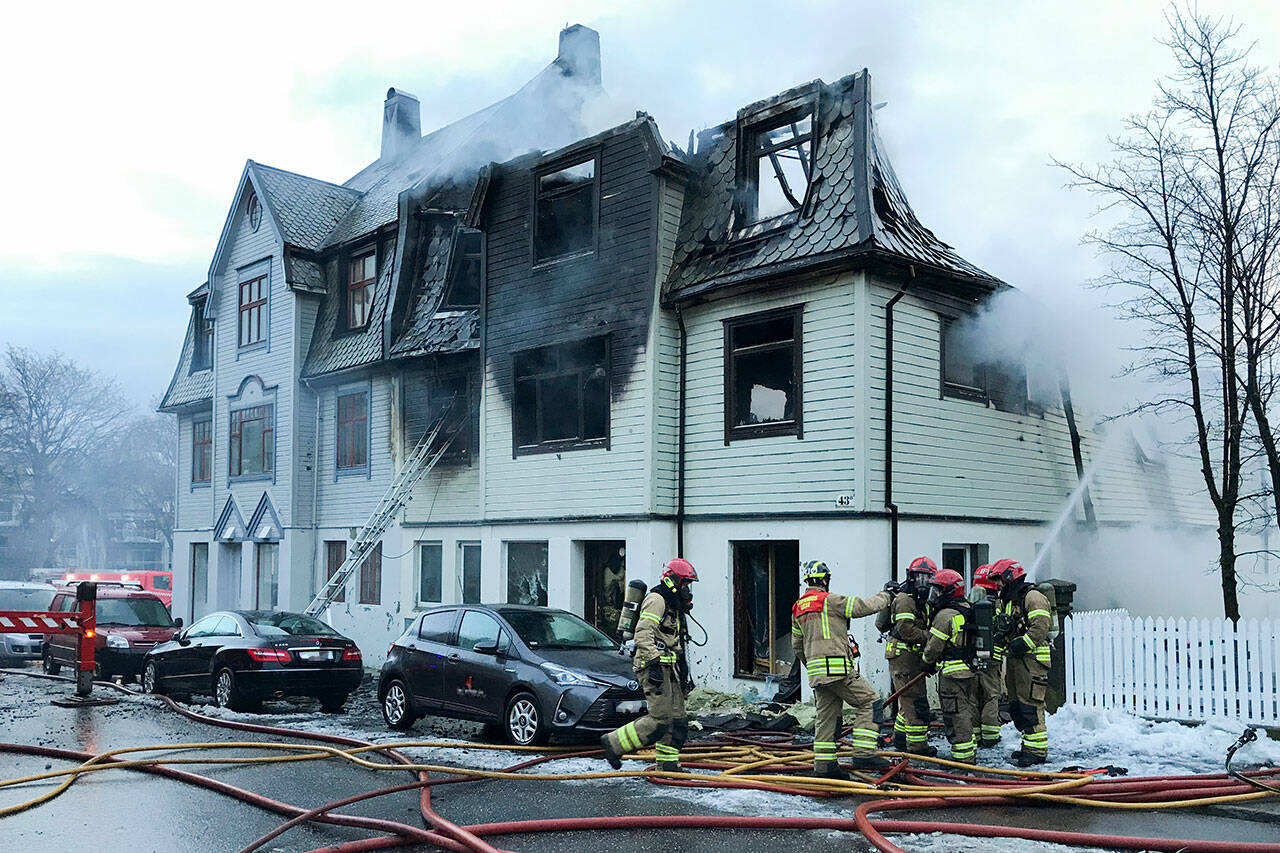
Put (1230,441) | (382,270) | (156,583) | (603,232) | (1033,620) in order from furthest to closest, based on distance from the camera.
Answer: (156,583), (382,270), (603,232), (1230,441), (1033,620)

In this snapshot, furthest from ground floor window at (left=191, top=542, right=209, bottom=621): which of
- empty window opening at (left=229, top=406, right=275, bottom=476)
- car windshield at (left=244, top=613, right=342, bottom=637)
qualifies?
car windshield at (left=244, top=613, right=342, bottom=637)

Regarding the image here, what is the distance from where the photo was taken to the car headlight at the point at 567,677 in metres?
10.4

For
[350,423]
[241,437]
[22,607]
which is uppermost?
[350,423]

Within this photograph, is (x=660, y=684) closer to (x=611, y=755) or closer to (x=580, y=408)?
(x=611, y=755)

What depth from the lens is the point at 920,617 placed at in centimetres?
1020

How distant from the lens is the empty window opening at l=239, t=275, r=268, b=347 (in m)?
23.2

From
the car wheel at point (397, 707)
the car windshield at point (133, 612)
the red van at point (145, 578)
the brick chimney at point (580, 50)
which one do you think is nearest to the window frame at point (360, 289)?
the brick chimney at point (580, 50)

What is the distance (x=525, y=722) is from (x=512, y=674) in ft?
Answer: 1.55

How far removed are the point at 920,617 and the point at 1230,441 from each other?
18.2ft

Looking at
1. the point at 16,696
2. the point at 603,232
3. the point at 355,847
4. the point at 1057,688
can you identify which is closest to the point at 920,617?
the point at 1057,688

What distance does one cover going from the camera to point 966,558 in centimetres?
1465

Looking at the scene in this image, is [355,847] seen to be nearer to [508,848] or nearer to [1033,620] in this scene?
[508,848]

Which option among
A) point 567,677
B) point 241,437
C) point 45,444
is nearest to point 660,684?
point 567,677

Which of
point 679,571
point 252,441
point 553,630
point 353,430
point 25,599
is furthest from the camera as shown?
point 252,441
